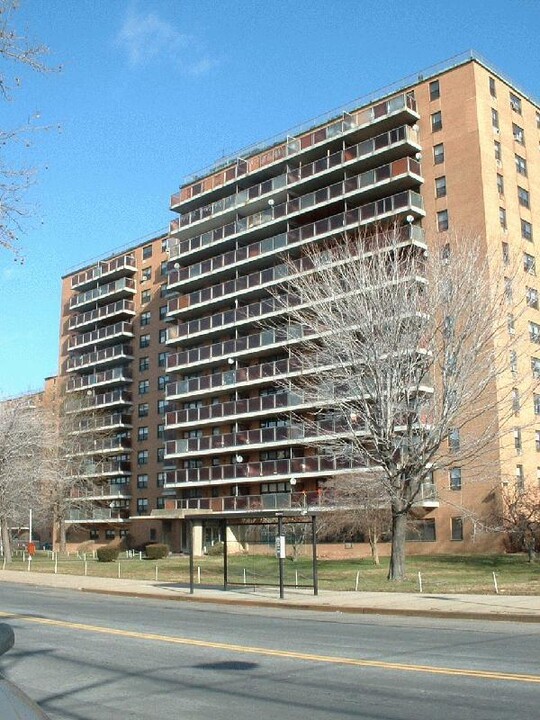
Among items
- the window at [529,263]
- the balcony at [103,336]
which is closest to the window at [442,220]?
the window at [529,263]

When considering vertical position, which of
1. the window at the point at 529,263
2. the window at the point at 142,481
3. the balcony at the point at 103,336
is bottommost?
the window at the point at 142,481

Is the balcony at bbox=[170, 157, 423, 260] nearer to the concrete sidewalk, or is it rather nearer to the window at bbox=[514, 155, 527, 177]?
the window at bbox=[514, 155, 527, 177]

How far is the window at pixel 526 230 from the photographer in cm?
4975

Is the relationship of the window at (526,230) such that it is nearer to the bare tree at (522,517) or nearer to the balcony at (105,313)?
the bare tree at (522,517)

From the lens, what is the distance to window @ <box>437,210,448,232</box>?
1903 inches

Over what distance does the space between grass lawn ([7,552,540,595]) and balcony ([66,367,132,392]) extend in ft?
96.1

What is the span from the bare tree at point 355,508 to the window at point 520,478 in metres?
7.23

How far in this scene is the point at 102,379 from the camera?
7581 centimetres

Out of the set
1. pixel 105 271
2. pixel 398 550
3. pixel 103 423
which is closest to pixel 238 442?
pixel 103 423

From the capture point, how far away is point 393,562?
1069 inches

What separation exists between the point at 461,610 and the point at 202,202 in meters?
51.4

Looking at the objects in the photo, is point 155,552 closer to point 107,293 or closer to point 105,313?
point 105,313

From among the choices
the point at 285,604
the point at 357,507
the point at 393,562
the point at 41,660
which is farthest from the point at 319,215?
the point at 41,660

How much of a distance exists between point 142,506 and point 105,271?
24.1 meters
